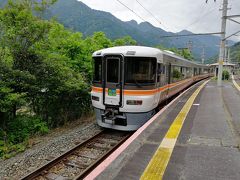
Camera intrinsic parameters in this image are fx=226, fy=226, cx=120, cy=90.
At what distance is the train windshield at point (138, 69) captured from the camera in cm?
788

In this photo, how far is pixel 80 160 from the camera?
6.37 metres

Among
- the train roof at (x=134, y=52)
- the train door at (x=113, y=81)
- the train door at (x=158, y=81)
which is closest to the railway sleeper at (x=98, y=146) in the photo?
the train door at (x=113, y=81)

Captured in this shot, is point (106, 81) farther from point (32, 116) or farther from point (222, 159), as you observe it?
point (222, 159)

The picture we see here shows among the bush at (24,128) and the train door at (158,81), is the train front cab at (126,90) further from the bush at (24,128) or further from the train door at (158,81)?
the bush at (24,128)

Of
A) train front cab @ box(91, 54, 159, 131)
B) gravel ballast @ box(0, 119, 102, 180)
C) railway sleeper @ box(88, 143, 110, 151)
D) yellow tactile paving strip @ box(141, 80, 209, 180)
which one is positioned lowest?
gravel ballast @ box(0, 119, 102, 180)

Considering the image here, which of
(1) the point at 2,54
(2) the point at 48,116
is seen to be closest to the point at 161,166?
(1) the point at 2,54

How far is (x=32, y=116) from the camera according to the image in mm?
10266

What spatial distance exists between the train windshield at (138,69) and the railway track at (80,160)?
208cm

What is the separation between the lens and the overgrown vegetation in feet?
27.9

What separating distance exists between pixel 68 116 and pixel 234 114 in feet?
25.3

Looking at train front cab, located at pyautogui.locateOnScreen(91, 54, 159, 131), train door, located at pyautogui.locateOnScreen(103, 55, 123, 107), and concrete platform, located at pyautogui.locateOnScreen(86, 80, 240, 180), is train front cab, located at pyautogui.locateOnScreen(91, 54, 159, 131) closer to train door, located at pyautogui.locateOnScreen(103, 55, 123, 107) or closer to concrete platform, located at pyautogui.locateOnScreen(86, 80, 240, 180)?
train door, located at pyautogui.locateOnScreen(103, 55, 123, 107)

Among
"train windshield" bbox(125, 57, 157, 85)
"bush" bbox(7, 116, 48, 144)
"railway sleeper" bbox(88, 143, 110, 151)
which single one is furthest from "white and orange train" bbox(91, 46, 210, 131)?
"bush" bbox(7, 116, 48, 144)

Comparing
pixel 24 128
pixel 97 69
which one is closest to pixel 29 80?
pixel 24 128

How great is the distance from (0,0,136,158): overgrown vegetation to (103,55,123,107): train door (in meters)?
2.46
